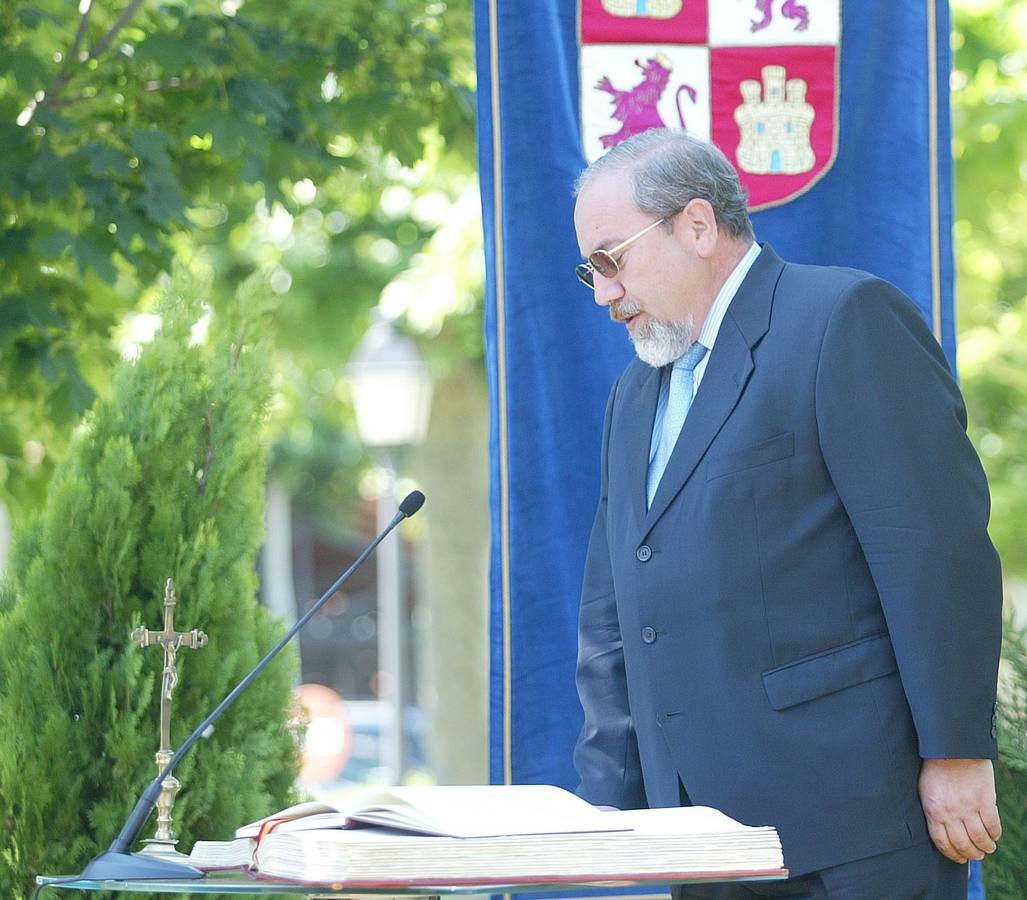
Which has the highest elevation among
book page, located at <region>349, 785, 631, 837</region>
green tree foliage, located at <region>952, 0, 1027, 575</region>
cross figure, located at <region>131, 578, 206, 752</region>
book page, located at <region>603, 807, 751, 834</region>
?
book page, located at <region>349, 785, 631, 837</region>

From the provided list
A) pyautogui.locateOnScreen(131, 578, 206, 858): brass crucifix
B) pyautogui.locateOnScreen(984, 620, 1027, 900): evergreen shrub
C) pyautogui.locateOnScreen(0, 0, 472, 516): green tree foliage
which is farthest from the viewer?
pyautogui.locateOnScreen(0, 0, 472, 516): green tree foliage

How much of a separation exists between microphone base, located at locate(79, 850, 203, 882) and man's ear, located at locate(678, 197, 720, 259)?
1.30 meters

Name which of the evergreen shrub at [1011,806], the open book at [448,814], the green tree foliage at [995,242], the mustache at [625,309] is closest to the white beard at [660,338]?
the mustache at [625,309]

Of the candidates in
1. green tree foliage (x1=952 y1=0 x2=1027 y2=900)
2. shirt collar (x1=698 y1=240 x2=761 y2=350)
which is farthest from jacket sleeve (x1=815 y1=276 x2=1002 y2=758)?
green tree foliage (x1=952 y1=0 x2=1027 y2=900)

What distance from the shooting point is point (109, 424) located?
3.50m

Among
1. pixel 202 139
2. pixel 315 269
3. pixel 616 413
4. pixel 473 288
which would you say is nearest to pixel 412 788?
pixel 616 413

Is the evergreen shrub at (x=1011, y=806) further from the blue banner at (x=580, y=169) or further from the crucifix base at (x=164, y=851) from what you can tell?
the crucifix base at (x=164, y=851)

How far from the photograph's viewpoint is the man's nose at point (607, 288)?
8.87 feet

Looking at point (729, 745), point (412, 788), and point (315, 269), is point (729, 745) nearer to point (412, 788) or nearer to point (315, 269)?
point (412, 788)

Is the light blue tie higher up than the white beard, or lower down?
lower down

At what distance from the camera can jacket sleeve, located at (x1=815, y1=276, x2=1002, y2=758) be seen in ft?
7.64

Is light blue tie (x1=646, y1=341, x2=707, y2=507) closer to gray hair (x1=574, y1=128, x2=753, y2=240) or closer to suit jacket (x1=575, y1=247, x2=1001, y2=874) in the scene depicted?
suit jacket (x1=575, y1=247, x2=1001, y2=874)

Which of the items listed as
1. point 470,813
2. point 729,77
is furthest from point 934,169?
point 470,813

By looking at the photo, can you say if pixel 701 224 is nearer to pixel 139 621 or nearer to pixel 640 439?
pixel 640 439
